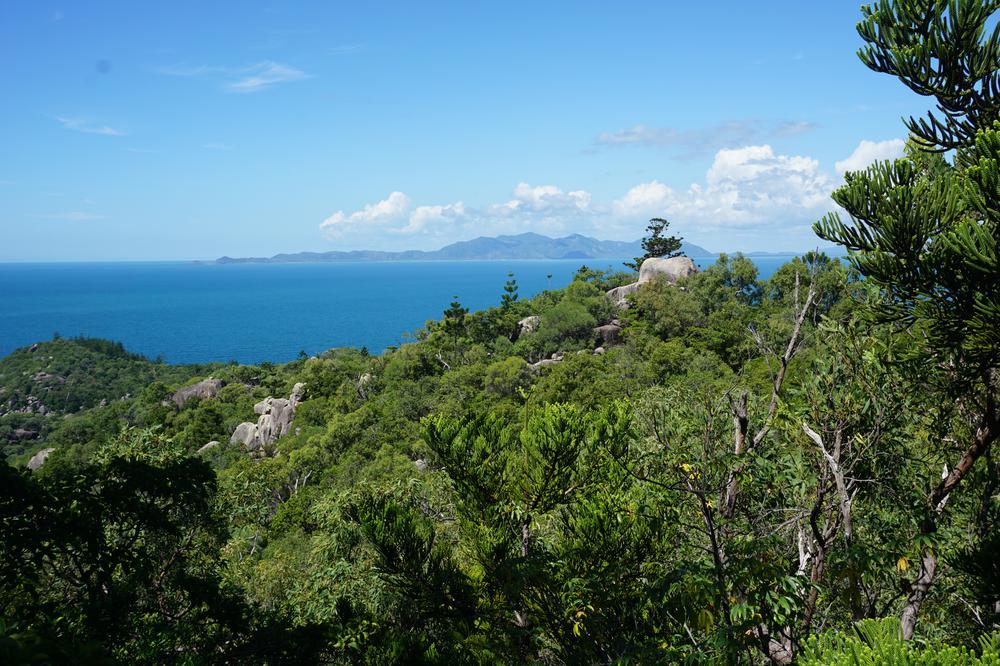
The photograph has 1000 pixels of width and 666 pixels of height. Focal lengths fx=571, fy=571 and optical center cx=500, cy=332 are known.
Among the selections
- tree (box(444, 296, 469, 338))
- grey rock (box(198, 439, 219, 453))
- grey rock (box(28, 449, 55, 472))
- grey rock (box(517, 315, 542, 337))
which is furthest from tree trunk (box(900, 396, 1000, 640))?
grey rock (box(28, 449, 55, 472))

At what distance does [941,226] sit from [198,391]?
54396 mm

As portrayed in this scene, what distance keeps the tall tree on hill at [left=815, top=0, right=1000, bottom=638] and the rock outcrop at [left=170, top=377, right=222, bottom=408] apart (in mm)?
52336

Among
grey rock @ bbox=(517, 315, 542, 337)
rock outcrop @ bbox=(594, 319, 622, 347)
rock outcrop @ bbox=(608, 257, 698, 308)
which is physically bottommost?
rock outcrop @ bbox=(594, 319, 622, 347)

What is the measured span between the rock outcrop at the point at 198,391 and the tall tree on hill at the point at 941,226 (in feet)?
172

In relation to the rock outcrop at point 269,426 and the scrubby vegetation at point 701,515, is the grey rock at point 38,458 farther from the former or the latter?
the scrubby vegetation at point 701,515

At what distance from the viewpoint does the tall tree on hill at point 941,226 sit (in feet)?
12.4

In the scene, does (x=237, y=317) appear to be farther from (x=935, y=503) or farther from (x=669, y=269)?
(x=935, y=503)

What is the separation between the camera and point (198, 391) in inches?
1950

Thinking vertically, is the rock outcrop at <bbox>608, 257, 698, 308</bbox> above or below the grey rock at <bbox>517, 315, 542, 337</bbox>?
above

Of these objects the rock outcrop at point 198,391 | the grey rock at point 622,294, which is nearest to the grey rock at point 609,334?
the grey rock at point 622,294

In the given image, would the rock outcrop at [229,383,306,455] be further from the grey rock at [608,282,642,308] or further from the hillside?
the hillside

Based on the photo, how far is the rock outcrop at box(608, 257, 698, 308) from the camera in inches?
1852

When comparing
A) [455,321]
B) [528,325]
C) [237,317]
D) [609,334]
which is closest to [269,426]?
[455,321]

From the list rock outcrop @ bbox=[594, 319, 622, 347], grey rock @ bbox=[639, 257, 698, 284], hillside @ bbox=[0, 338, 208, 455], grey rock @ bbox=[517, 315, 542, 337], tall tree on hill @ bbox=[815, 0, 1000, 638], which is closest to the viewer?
tall tree on hill @ bbox=[815, 0, 1000, 638]
